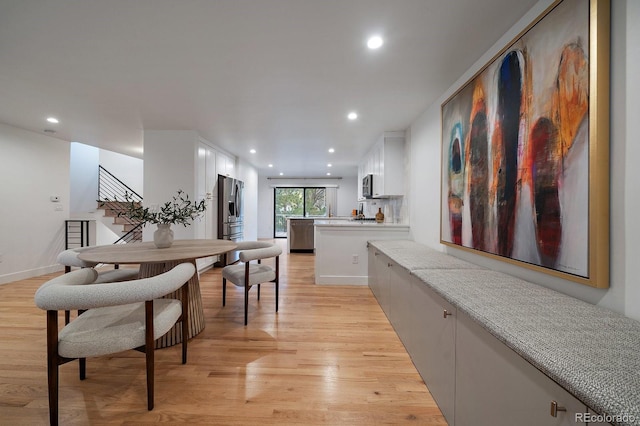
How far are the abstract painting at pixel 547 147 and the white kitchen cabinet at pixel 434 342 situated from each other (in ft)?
1.81

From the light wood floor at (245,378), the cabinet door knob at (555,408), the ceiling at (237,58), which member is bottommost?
the light wood floor at (245,378)

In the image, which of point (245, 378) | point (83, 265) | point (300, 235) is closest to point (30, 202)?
point (83, 265)

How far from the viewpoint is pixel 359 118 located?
342 centimetres

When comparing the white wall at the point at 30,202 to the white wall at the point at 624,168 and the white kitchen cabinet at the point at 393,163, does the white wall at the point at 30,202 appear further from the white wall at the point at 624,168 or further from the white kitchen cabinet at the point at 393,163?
the white wall at the point at 624,168

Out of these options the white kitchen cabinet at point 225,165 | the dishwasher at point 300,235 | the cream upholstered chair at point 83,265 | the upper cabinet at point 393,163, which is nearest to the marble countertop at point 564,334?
the upper cabinet at point 393,163

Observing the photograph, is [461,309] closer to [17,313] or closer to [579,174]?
[579,174]

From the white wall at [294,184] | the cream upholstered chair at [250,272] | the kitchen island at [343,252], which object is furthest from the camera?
the white wall at [294,184]

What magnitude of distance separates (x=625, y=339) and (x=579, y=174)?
2.27 ft

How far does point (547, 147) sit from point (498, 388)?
119 cm

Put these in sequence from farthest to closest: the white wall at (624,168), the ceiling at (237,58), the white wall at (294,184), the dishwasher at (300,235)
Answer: the white wall at (294,184), the dishwasher at (300,235), the ceiling at (237,58), the white wall at (624,168)

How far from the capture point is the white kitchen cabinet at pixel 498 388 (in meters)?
0.77

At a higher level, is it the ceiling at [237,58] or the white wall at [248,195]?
the ceiling at [237,58]

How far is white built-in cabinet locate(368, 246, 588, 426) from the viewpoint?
0.80 metres

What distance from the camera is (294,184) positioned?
31.9 ft
